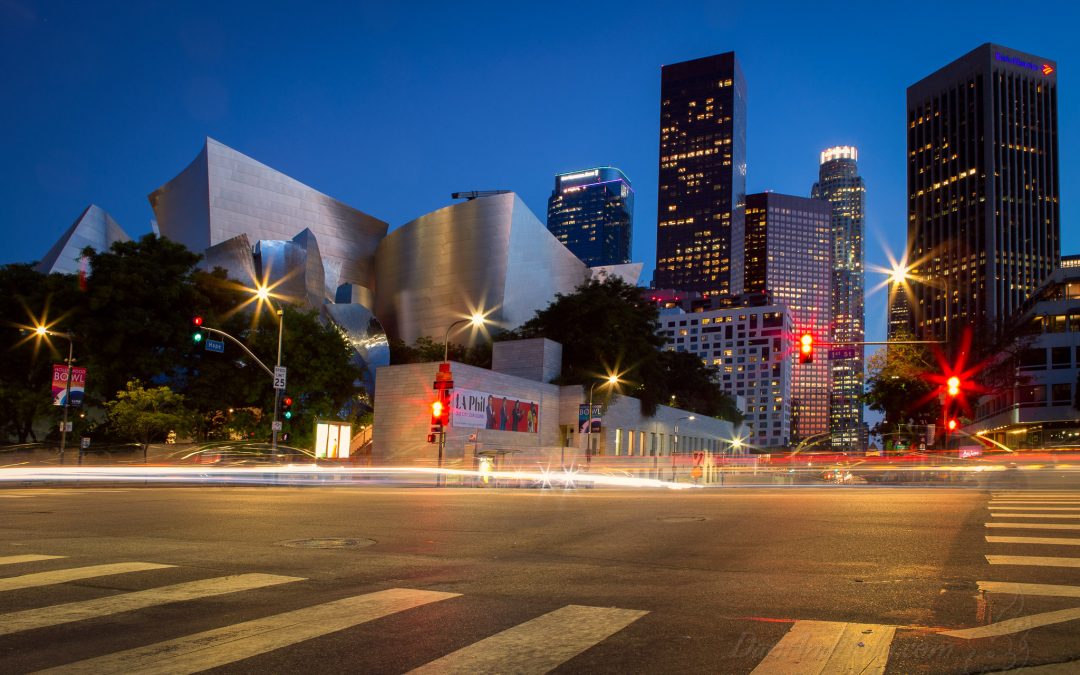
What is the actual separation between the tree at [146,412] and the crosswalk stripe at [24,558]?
3804cm

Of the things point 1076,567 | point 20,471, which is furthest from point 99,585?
point 20,471

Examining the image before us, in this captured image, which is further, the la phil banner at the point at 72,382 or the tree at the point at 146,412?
the tree at the point at 146,412

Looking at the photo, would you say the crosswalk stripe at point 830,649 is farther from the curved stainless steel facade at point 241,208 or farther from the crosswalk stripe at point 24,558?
the curved stainless steel facade at point 241,208

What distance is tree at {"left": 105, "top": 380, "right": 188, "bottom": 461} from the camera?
152 feet

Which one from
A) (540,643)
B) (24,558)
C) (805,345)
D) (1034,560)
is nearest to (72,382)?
(805,345)

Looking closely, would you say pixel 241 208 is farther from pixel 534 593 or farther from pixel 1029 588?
pixel 1029 588

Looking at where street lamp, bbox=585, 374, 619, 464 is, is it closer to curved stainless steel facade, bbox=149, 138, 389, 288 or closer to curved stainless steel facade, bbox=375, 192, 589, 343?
curved stainless steel facade, bbox=375, 192, 589, 343

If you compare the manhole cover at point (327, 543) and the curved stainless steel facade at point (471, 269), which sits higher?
the curved stainless steel facade at point (471, 269)

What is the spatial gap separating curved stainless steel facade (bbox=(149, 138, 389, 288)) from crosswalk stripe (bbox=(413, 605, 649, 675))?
86334 mm

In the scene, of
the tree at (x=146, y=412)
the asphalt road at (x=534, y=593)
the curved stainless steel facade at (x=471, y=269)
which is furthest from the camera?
the curved stainless steel facade at (x=471, y=269)

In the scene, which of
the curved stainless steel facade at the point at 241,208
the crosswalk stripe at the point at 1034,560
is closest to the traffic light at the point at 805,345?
the crosswalk stripe at the point at 1034,560

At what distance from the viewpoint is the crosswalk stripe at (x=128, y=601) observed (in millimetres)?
6215

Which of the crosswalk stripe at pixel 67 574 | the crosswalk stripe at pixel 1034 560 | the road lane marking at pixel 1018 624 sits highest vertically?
the road lane marking at pixel 1018 624

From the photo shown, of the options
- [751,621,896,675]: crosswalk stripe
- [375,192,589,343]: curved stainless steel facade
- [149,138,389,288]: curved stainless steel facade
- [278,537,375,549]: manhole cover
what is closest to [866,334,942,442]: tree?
[375,192,589,343]: curved stainless steel facade
